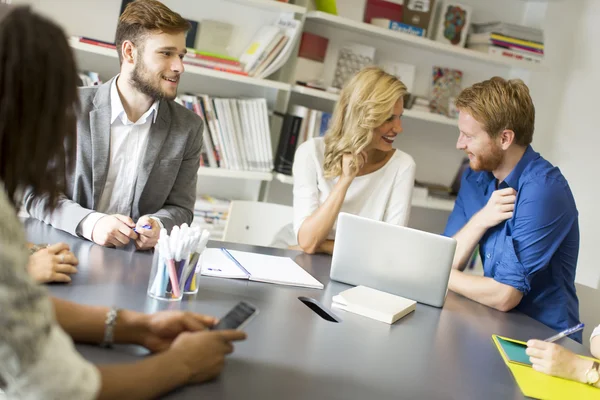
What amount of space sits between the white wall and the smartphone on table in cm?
267

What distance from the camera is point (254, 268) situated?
193 centimetres

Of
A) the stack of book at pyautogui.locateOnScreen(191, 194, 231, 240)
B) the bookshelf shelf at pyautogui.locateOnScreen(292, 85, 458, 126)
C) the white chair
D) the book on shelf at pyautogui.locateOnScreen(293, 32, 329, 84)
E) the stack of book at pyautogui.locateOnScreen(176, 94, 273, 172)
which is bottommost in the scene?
the stack of book at pyautogui.locateOnScreen(191, 194, 231, 240)

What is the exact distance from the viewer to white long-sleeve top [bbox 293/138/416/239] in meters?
2.68

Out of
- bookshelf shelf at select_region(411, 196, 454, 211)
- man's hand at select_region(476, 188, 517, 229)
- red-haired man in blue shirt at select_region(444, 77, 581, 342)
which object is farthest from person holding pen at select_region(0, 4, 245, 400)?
bookshelf shelf at select_region(411, 196, 454, 211)

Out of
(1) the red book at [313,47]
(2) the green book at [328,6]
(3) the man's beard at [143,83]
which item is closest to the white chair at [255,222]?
(3) the man's beard at [143,83]

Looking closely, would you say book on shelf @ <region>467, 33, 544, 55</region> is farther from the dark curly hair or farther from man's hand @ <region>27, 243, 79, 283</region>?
the dark curly hair

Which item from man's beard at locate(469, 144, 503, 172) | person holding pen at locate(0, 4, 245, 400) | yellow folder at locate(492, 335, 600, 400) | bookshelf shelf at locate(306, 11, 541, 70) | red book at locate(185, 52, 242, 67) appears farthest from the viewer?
bookshelf shelf at locate(306, 11, 541, 70)

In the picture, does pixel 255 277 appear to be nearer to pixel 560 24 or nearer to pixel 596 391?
pixel 596 391

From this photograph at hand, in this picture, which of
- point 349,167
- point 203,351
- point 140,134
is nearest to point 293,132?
point 349,167

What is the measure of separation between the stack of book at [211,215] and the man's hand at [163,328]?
1.95 m

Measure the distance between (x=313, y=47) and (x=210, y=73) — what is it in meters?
0.59

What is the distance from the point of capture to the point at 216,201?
329 centimetres

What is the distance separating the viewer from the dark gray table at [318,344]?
47.8 inches

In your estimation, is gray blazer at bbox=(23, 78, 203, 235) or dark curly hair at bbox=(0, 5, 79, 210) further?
gray blazer at bbox=(23, 78, 203, 235)
